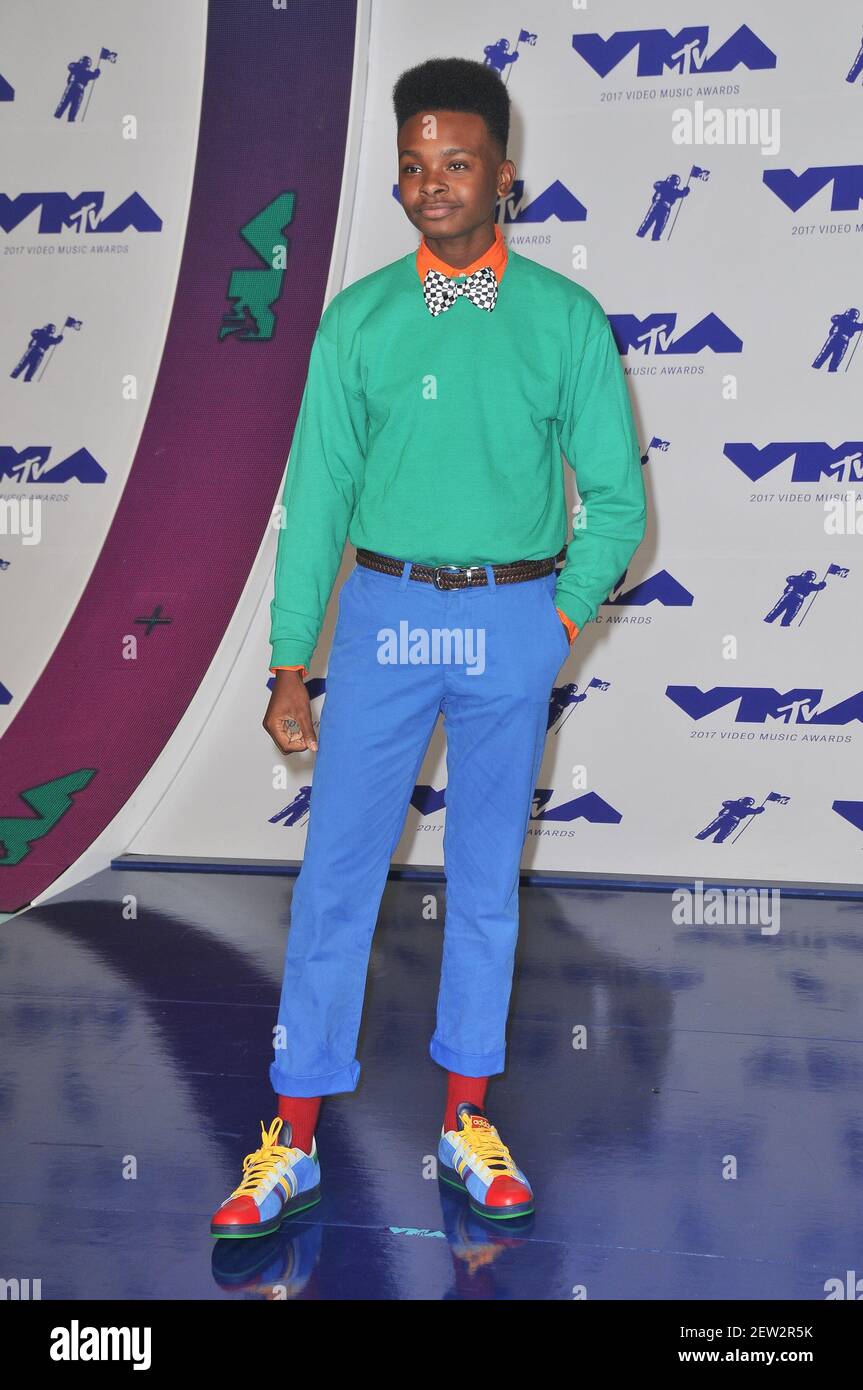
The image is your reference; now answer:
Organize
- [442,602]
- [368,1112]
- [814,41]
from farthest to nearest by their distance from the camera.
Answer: [814,41] → [368,1112] → [442,602]

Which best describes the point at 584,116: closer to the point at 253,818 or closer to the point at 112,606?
the point at 112,606

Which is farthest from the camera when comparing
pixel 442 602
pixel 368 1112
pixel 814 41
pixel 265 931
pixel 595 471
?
pixel 814 41

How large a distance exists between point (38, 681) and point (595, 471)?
2305 mm

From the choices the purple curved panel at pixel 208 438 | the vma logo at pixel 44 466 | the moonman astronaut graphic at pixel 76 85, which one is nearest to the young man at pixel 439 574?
the purple curved panel at pixel 208 438

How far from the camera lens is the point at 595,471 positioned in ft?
6.23

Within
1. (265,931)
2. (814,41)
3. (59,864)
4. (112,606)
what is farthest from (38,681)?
(814,41)

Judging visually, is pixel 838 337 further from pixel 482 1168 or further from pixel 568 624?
pixel 482 1168

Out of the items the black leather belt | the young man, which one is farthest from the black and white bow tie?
the black leather belt

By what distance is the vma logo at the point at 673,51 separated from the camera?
3381 mm

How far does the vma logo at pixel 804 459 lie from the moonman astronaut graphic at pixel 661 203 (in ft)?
1.98

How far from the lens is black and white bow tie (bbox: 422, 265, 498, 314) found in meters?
1.81

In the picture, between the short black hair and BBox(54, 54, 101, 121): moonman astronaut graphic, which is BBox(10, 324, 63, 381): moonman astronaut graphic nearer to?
BBox(54, 54, 101, 121): moonman astronaut graphic

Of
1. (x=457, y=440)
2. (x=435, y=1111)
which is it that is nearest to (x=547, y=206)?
(x=457, y=440)

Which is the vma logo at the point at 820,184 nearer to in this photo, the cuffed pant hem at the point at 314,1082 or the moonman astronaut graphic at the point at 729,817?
the moonman astronaut graphic at the point at 729,817
